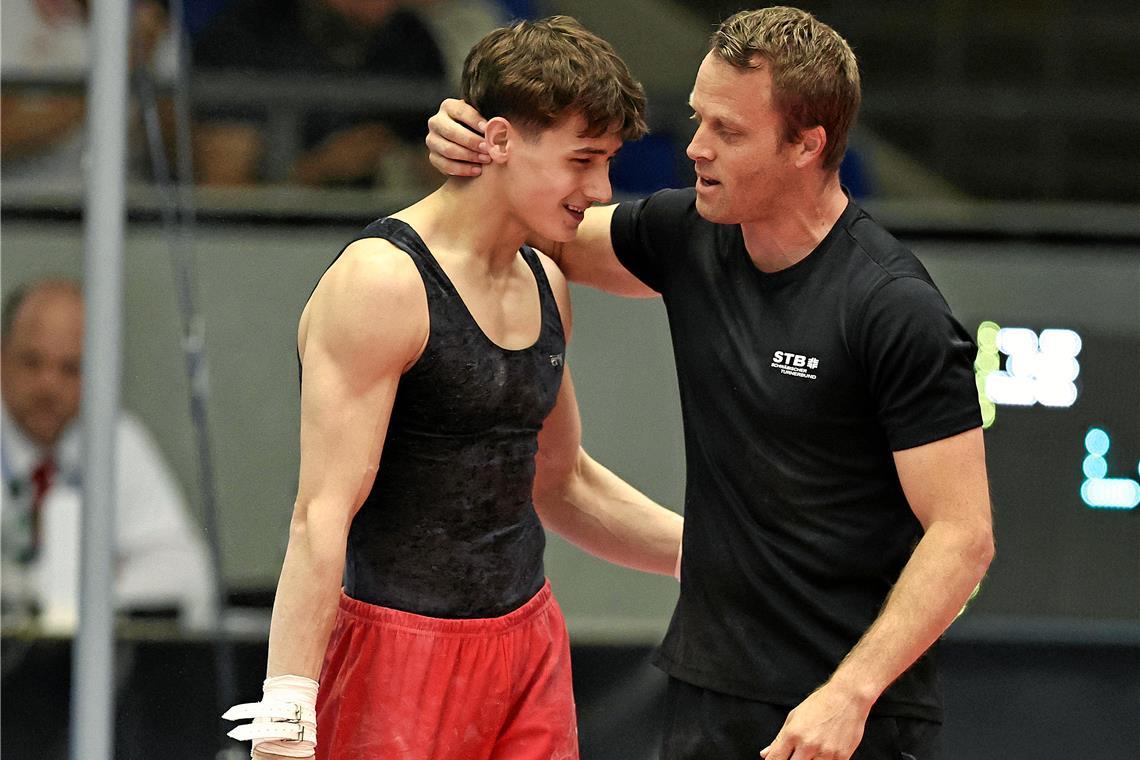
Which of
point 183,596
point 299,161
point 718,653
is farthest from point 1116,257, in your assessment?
point 718,653

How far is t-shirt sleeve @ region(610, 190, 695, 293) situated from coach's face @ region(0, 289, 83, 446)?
2156 mm

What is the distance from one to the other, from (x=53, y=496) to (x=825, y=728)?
2592 mm

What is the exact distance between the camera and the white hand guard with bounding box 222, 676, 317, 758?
1700mm

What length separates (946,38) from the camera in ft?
16.8

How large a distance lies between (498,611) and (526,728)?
0.14 meters

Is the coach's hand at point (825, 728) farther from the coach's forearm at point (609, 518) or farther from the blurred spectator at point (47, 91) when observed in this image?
the blurred spectator at point (47, 91)

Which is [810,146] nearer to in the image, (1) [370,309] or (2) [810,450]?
(2) [810,450]

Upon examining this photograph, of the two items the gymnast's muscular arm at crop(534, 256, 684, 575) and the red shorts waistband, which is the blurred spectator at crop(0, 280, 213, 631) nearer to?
the gymnast's muscular arm at crop(534, 256, 684, 575)

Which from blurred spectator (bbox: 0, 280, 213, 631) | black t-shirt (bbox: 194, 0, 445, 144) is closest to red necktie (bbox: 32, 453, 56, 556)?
blurred spectator (bbox: 0, 280, 213, 631)

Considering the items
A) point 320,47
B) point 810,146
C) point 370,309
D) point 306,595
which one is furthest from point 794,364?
point 320,47

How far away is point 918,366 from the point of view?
1.75 meters

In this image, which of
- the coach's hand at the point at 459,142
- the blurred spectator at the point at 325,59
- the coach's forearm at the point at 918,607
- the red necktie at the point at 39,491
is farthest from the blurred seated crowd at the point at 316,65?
the coach's forearm at the point at 918,607

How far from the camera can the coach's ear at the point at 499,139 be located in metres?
1.87

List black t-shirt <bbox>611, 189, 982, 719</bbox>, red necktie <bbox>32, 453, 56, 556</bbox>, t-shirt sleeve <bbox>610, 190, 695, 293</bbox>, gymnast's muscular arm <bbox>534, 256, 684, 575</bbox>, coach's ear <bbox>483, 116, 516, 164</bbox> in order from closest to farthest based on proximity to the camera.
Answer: black t-shirt <bbox>611, 189, 982, 719</bbox>
coach's ear <bbox>483, 116, 516, 164</bbox>
t-shirt sleeve <bbox>610, 190, 695, 293</bbox>
gymnast's muscular arm <bbox>534, 256, 684, 575</bbox>
red necktie <bbox>32, 453, 56, 556</bbox>
